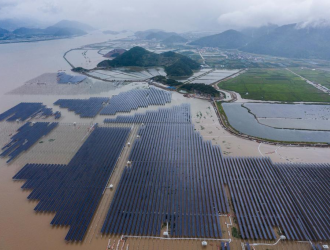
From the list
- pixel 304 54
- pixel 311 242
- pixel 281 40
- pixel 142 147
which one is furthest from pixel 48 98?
pixel 281 40

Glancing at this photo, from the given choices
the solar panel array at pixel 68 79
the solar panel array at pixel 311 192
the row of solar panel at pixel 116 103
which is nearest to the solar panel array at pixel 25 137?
the row of solar panel at pixel 116 103

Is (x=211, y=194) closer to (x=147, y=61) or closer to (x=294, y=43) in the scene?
(x=147, y=61)

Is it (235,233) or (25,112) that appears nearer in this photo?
(235,233)

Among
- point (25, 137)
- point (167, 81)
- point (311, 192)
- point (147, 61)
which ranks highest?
point (147, 61)

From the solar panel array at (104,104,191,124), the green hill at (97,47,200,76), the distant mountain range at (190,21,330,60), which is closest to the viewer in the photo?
the solar panel array at (104,104,191,124)

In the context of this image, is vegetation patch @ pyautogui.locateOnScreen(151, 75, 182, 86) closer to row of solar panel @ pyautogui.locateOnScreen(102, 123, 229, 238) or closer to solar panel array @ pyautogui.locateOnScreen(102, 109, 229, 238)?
solar panel array @ pyautogui.locateOnScreen(102, 109, 229, 238)

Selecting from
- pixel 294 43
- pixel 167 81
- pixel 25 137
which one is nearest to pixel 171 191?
pixel 25 137

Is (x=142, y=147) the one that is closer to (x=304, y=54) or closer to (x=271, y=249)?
(x=271, y=249)

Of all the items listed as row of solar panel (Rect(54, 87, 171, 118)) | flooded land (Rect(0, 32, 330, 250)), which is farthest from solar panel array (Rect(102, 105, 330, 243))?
row of solar panel (Rect(54, 87, 171, 118))
